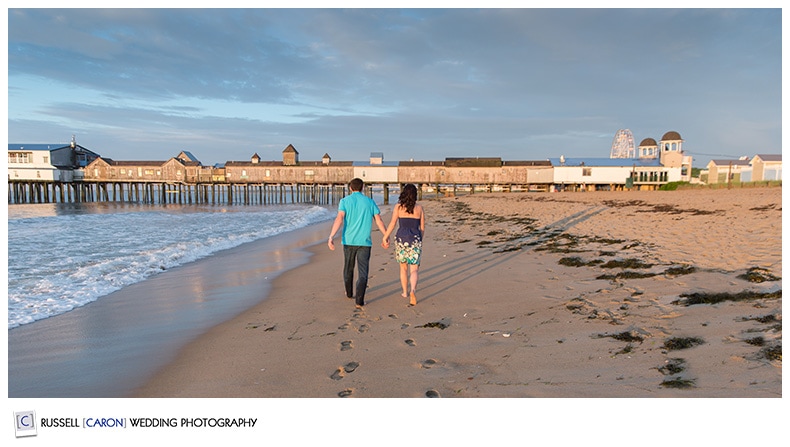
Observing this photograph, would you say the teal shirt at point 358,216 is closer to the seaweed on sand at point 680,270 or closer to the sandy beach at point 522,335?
the sandy beach at point 522,335

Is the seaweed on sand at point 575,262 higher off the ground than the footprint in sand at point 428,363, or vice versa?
the seaweed on sand at point 575,262

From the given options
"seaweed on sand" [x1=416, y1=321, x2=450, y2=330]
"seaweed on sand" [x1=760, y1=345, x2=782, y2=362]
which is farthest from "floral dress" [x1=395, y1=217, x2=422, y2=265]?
"seaweed on sand" [x1=760, y1=345, x2=782, y2=362]

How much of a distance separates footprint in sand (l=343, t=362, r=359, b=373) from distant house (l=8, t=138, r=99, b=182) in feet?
233

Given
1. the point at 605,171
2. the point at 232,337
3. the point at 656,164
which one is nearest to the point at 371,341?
the point at 232,337

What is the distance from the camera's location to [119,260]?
10.3 metres

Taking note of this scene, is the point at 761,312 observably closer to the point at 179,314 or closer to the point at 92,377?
the point at 92,377

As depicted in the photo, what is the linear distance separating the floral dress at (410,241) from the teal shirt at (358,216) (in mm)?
455

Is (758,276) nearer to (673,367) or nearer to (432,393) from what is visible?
(673,367)

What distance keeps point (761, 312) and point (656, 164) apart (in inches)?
2255

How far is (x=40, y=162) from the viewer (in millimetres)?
56344

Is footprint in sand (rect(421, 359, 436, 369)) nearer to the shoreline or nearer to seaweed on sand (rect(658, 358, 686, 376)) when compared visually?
seaweed on sand (rect(658, 358, 686, 376))

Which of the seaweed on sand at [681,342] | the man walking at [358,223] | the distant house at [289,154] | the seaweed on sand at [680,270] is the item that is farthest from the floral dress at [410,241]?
the distant house at [289,154]

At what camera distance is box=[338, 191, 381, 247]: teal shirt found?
5957 millimetres

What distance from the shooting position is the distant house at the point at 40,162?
5553cm
